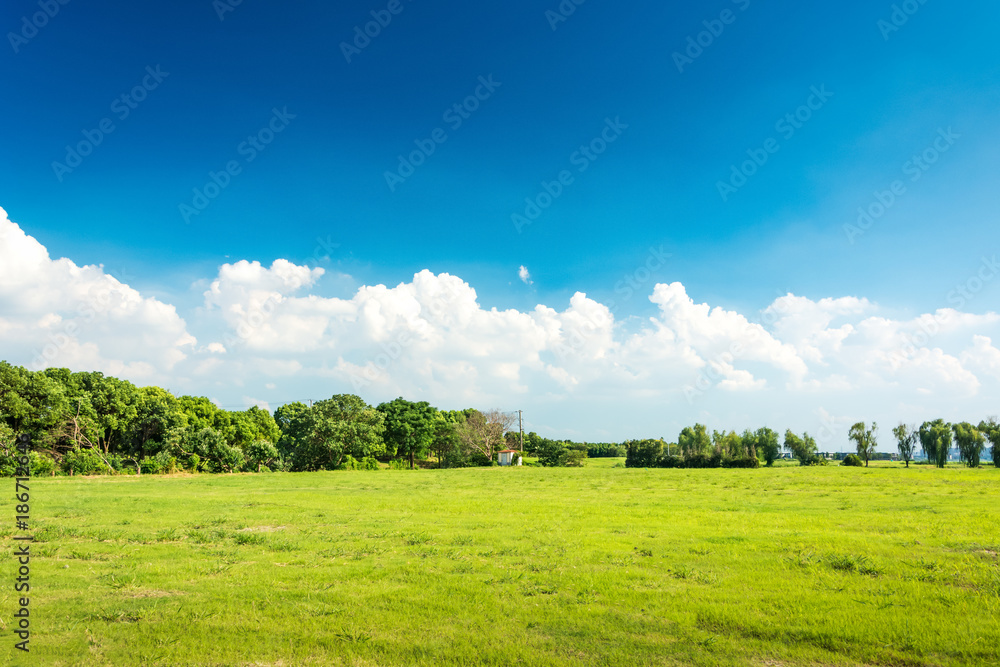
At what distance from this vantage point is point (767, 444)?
77.4 meters

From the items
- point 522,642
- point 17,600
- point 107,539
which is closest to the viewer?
point 522,642

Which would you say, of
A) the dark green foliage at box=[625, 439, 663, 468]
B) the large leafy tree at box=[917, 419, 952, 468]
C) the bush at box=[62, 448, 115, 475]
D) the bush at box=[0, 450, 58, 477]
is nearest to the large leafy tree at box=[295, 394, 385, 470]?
the bush at box=[62, 448, 115, 475]

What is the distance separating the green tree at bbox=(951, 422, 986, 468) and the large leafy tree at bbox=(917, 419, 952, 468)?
5.34ft

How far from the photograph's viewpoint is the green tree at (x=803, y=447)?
78.6 m

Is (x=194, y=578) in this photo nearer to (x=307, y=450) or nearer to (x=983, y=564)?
(x=983, y=564)

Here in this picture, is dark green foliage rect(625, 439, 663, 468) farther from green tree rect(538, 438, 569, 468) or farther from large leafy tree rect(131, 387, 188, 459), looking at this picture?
large leafy tree rect(131, 387, 188, 459)

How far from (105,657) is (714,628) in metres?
8.36

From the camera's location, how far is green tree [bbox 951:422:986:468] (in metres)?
68.1

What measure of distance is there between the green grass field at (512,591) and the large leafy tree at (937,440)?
227 feet

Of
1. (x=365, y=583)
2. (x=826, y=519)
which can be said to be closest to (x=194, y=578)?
(x=365, y=583)

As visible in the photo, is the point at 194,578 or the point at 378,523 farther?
the point at 378,523

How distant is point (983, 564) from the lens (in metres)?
11.2

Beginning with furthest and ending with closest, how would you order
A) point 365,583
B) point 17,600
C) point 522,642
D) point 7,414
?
point 7,414 < point 365,583 < point 17,600 < point 522,642

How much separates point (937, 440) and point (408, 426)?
7304cm
